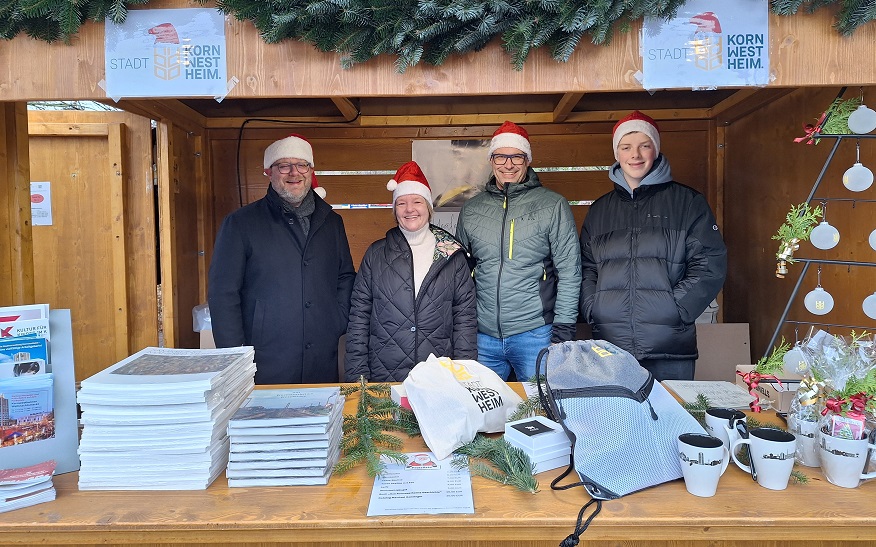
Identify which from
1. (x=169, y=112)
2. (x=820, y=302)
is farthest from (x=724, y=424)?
(x=169, y=112)

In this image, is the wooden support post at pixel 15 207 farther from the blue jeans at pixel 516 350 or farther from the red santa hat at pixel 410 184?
the blue jeans at pixel 516 350

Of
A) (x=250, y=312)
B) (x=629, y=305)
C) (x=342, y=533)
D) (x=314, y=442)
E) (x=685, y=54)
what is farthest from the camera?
(x=250, y=312)

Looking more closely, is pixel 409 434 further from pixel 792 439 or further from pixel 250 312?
pixel 250 312

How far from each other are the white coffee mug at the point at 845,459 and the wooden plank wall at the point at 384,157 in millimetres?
2935

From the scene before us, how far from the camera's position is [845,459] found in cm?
119

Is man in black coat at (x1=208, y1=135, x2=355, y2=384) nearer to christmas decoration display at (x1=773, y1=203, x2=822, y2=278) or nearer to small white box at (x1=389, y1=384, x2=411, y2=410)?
small white box at (x1=389, y1=384, x2=411, y2=410)

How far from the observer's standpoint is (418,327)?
2.49m

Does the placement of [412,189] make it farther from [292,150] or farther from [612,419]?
[612,419]

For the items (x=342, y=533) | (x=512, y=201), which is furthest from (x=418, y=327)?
(x=342, y=533)

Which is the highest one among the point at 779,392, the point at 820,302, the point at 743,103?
the point at 743,103

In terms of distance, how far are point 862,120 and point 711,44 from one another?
546 millimetres

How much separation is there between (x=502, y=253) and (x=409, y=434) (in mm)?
1339

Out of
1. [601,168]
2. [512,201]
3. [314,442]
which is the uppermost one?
[601,168]

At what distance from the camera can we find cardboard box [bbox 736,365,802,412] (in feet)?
5.17
